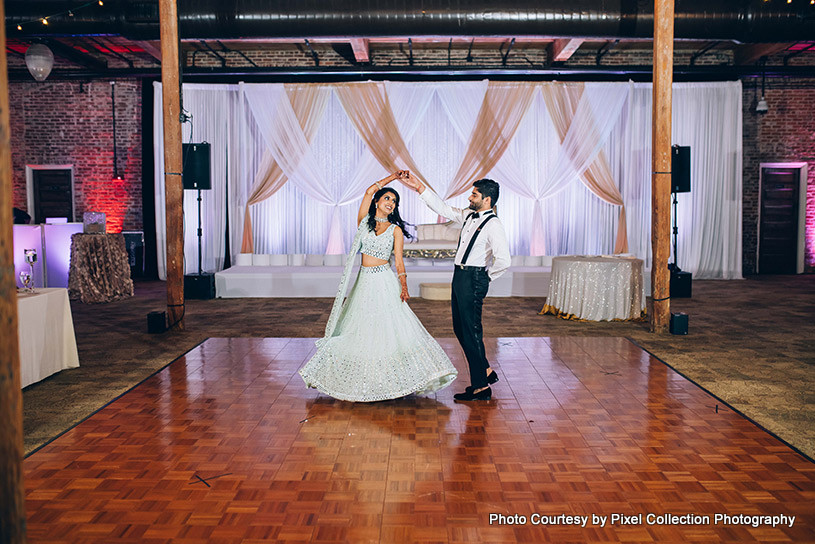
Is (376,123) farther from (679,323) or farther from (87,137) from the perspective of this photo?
(679,323)

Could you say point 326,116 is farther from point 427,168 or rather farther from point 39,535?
point 39,535

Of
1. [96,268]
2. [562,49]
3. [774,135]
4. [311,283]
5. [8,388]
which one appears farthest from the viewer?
[774,135]

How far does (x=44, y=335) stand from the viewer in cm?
461

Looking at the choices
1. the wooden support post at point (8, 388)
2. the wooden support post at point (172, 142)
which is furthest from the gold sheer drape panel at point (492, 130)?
the wooden support post at point (8, 388)

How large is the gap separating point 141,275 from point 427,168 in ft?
17.2

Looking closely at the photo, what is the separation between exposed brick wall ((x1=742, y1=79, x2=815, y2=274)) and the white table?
1084 centimetres

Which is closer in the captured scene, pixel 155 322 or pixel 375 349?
pixel 375 349

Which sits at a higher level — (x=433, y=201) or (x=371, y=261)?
(x=433, y=201)

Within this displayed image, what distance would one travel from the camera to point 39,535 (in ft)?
7.93

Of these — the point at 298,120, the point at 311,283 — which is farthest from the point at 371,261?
the point at 298,120

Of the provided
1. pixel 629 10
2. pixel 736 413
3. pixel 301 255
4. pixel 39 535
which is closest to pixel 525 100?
pixel 629 10

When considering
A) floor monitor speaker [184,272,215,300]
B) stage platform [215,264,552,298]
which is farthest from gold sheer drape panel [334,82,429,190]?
floor monitor speaker [184,272,215,300]

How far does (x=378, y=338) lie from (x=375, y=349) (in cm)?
7

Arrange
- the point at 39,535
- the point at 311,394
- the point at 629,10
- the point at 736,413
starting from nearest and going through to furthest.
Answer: the point at 39,535 < the point at 736,413 < the point at 311,394 < the point at 629,10
